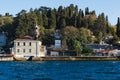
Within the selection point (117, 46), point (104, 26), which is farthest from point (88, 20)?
point (117, 46)

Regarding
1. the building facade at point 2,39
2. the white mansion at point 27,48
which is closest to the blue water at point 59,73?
the white mansion at point 27,48

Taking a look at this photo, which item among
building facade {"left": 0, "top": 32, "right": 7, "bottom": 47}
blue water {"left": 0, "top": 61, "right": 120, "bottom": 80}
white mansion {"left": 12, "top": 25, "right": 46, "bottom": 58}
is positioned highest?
building facade {"left": 0, "top": 32, "right": 7, "bottom": 47}

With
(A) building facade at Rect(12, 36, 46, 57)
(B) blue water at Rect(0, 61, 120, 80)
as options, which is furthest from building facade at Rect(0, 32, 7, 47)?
(B) blue water at Rect(0, 61, 120, 80)

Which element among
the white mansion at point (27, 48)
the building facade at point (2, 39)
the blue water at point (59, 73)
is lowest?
the blue water at point (59, 73)

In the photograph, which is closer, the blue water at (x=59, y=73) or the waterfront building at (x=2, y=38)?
the blue water at (x=59, y=73)

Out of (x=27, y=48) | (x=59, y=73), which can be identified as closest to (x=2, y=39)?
(x=27, y=48)

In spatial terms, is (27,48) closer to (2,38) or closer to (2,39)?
(2,38)

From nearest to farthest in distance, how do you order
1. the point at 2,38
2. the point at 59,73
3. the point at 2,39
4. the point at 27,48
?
1. the point at 59,73
2. the point at 27,48
3. the point at 2,38
4. the point at 2,39

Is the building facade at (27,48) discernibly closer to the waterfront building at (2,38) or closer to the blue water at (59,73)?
the waterfront building at (2,38)

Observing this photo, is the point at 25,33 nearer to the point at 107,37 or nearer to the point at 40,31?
the point at 40,31

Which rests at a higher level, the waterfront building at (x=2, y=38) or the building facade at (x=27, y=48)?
the waterfront building at (x=2, y=38)

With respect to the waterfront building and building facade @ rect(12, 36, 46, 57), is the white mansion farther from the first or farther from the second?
the waterfront building

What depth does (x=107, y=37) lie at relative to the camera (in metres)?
147

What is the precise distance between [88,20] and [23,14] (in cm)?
2062
